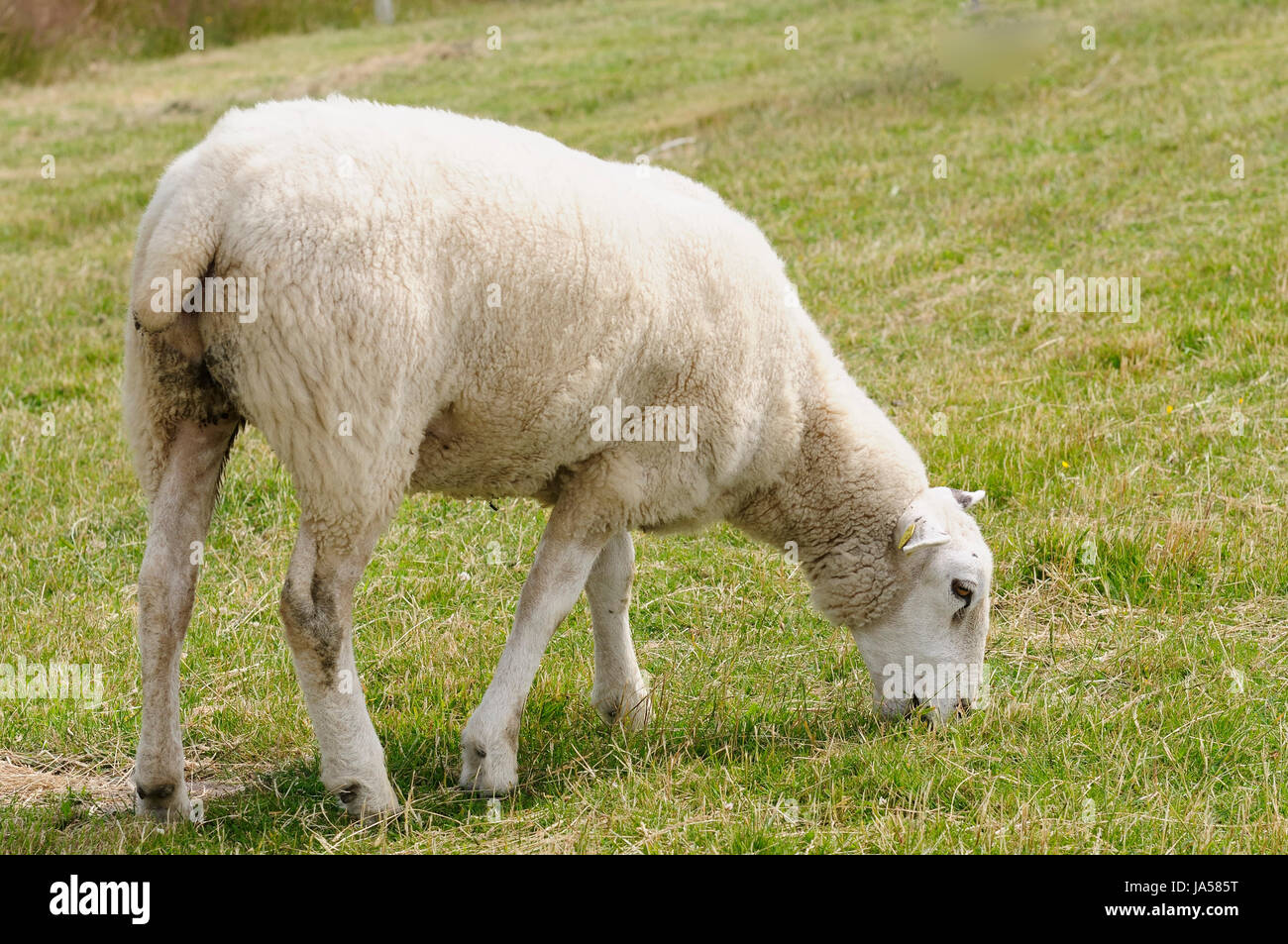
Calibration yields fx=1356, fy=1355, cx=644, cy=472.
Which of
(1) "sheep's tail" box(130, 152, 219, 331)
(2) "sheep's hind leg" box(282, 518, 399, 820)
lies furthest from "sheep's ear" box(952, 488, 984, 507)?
(1) "sheep's tail" box(130, 152, 219, 331)

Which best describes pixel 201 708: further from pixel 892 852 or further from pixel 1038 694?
pixel 1038 694

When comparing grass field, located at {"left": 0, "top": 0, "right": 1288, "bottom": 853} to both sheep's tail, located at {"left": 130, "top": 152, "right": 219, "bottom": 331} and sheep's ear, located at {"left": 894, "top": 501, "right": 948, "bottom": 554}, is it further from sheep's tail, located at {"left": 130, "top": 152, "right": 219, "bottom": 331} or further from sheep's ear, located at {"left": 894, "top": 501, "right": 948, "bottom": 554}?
sheep's tail, located at {"left": 130, "top": 152, "right": 219, "bottom": 331}

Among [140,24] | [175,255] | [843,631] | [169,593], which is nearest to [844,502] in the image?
[843,631]

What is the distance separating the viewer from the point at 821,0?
23.9 m

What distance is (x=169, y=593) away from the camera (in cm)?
401

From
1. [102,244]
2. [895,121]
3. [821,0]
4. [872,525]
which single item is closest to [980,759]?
[872,525]

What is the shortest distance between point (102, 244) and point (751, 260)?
31.4 ft

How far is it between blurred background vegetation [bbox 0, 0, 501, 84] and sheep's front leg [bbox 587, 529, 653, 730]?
21729mm

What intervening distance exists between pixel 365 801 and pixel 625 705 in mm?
1130

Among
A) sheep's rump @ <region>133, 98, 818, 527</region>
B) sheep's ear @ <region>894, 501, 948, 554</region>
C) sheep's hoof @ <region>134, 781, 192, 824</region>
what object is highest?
sheep's rump @ <region>133, 98, 818, 527</region>

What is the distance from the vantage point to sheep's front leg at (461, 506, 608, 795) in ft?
13.9

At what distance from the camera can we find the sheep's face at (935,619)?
468cm

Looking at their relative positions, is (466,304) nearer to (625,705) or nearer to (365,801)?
(365,801)

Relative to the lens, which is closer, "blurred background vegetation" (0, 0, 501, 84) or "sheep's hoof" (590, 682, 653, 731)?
"sheep's hoof" (590, 682, 653, 731)
